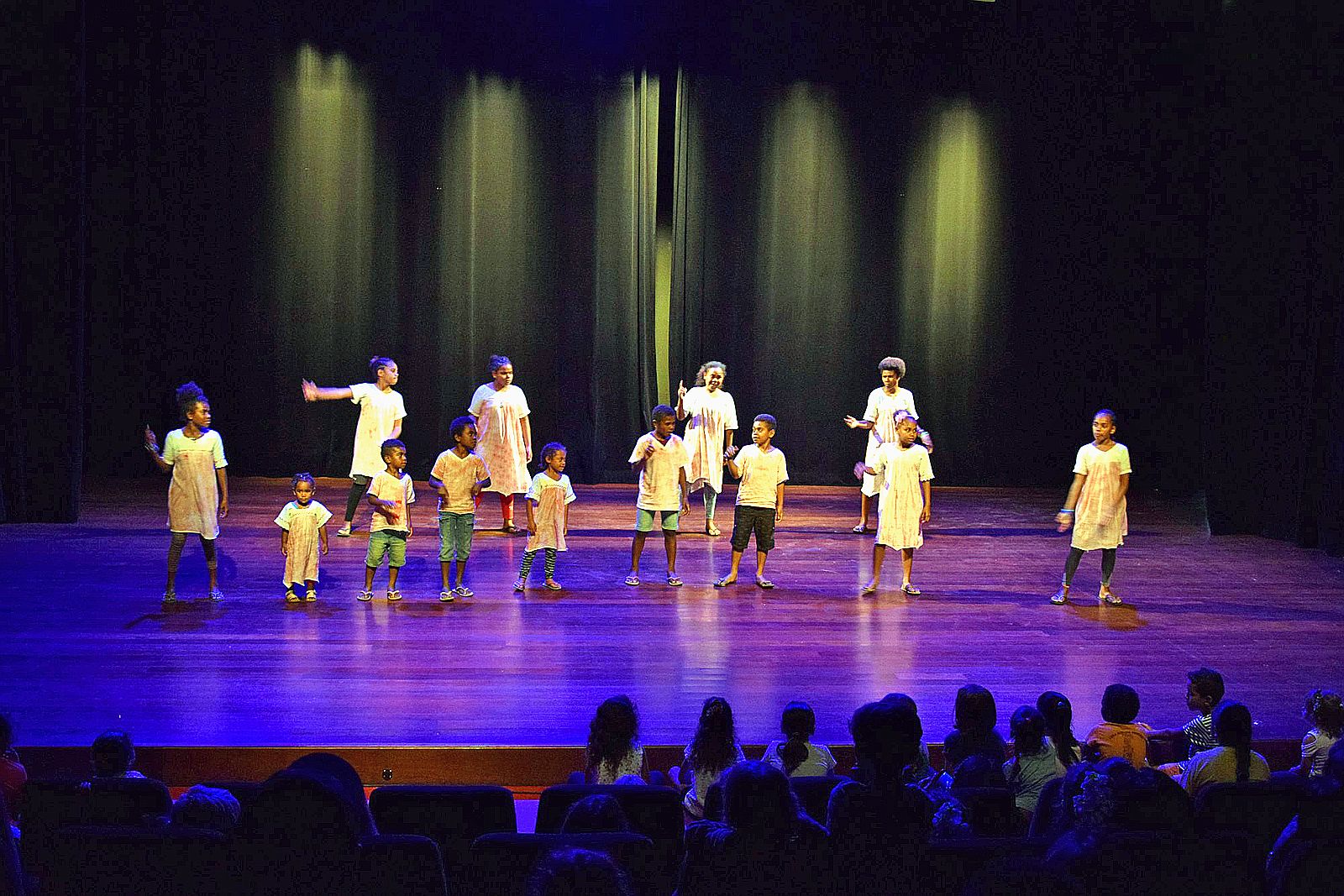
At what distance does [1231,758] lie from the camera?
12.7ft

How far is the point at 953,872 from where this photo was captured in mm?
2674

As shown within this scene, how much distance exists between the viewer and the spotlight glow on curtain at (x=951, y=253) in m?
14.0

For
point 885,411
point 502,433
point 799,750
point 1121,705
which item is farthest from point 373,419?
point 1121,705

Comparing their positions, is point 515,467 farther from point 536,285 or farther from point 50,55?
point 50,55

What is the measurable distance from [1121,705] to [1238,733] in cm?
59

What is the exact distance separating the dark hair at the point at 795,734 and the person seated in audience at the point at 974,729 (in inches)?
21.0

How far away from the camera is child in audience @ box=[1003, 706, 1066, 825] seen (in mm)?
4035

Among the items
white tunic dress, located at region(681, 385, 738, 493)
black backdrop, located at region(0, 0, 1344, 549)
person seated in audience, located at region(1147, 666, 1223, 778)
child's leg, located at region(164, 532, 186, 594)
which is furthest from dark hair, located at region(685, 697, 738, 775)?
black backdrop, located at region(0, 0, 1344, 549)

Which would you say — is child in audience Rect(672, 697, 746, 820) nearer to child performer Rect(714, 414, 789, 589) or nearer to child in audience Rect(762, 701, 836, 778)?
child in audience Rect(762, 701, 836, 778)

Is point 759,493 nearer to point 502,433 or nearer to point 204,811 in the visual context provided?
point 502,433

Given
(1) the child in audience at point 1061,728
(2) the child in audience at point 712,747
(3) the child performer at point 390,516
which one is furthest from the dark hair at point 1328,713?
(3) the child performer at point 390,516

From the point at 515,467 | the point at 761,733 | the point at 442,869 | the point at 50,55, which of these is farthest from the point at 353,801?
the point at 50,55

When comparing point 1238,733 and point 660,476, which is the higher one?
point 660,476

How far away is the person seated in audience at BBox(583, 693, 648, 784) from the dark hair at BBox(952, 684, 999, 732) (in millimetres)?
1120
